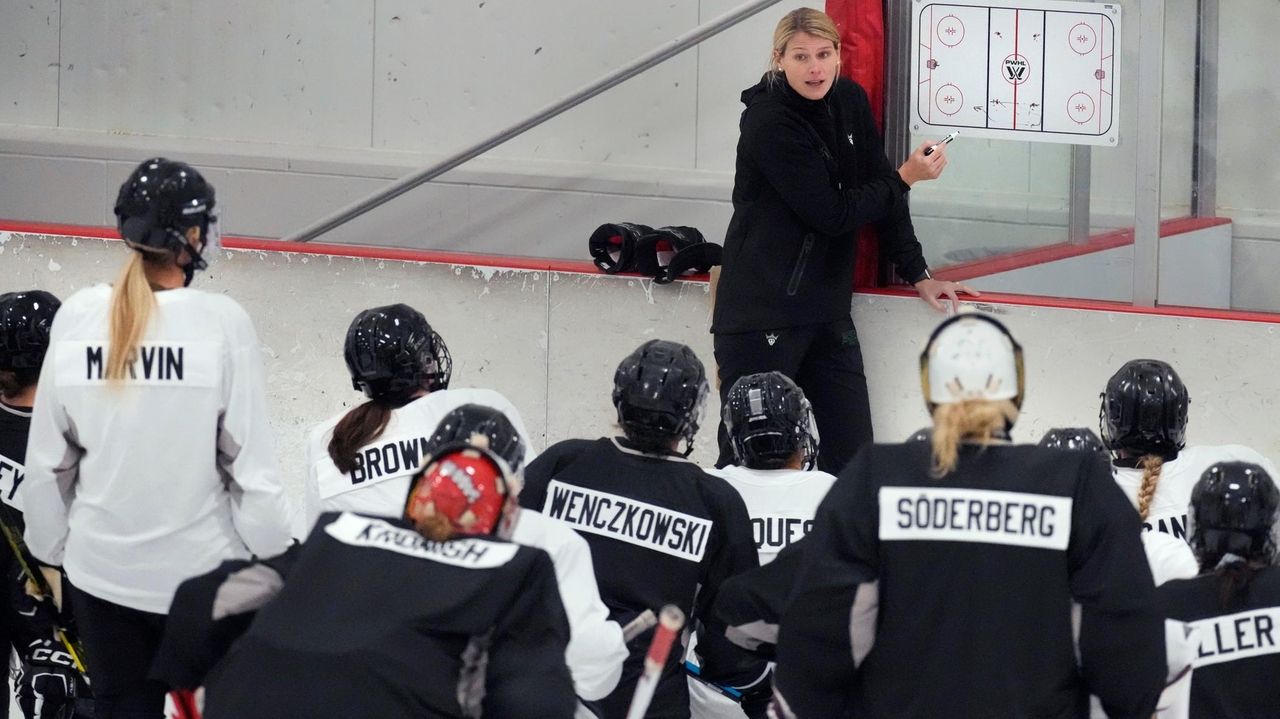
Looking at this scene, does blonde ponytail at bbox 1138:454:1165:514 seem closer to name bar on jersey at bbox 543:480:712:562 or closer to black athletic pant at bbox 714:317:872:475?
name bar on jersey at bbox 543:480:712:562

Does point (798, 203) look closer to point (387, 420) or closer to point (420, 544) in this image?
point (387, 420)

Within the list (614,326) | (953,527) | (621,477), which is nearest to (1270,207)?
(614,326)

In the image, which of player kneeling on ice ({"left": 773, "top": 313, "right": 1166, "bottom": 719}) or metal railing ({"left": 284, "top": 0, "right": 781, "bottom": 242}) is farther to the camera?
metal railing ({"left": 284, "top": 0, "right": 781, "bottom": 242})

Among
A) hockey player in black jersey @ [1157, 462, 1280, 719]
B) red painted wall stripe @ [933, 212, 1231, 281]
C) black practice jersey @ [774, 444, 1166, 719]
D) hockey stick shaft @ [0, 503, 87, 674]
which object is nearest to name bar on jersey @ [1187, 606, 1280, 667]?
hockey player in black jersey @ [1157, 462, 1280, 719]

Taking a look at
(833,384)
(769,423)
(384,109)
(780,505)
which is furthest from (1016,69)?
(384,109)

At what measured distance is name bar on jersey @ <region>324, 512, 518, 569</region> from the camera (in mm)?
2273

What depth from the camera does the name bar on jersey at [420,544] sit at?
2.27 m

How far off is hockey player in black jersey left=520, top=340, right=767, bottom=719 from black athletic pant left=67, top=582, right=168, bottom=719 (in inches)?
30.6

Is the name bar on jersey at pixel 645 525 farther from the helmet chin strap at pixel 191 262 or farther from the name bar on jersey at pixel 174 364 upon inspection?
the helmet chin strap at pixel 191 262

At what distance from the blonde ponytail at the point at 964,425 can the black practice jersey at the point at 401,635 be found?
23.0 inches

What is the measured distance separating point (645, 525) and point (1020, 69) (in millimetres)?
2655

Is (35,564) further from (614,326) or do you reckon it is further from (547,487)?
(614,326)

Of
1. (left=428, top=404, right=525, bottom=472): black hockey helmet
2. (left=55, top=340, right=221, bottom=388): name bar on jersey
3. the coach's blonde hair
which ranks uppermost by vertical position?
the coach's blonde hair

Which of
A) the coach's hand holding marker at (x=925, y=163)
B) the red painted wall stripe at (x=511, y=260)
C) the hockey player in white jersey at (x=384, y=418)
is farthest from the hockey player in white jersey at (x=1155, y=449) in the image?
the red painted wall stripe at (x=511, y=260)
